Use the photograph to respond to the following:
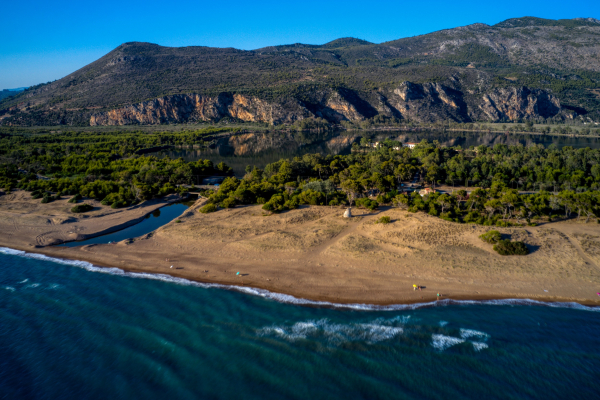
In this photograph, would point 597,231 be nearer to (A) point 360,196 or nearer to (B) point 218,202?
(A) point 360,196

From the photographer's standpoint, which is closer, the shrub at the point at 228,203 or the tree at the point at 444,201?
the tree at the point at 444,201

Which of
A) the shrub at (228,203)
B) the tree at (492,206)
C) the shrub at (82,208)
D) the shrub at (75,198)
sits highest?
the shrub at (75,198)

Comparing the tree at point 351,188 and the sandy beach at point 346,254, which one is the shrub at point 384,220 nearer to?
the sandy beach at point 346,254

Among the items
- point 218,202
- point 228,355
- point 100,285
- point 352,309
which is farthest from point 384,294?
point 218,202

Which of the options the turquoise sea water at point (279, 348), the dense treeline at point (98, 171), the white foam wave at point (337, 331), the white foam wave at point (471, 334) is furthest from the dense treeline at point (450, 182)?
the white foam wave at point (337, 331)

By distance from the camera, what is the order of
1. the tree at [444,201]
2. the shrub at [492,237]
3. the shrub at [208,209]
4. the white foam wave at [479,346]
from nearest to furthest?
the white foam wave at [479,346], the shrub at [492,237], the tree at [444,201], the shrub at [208,209]
